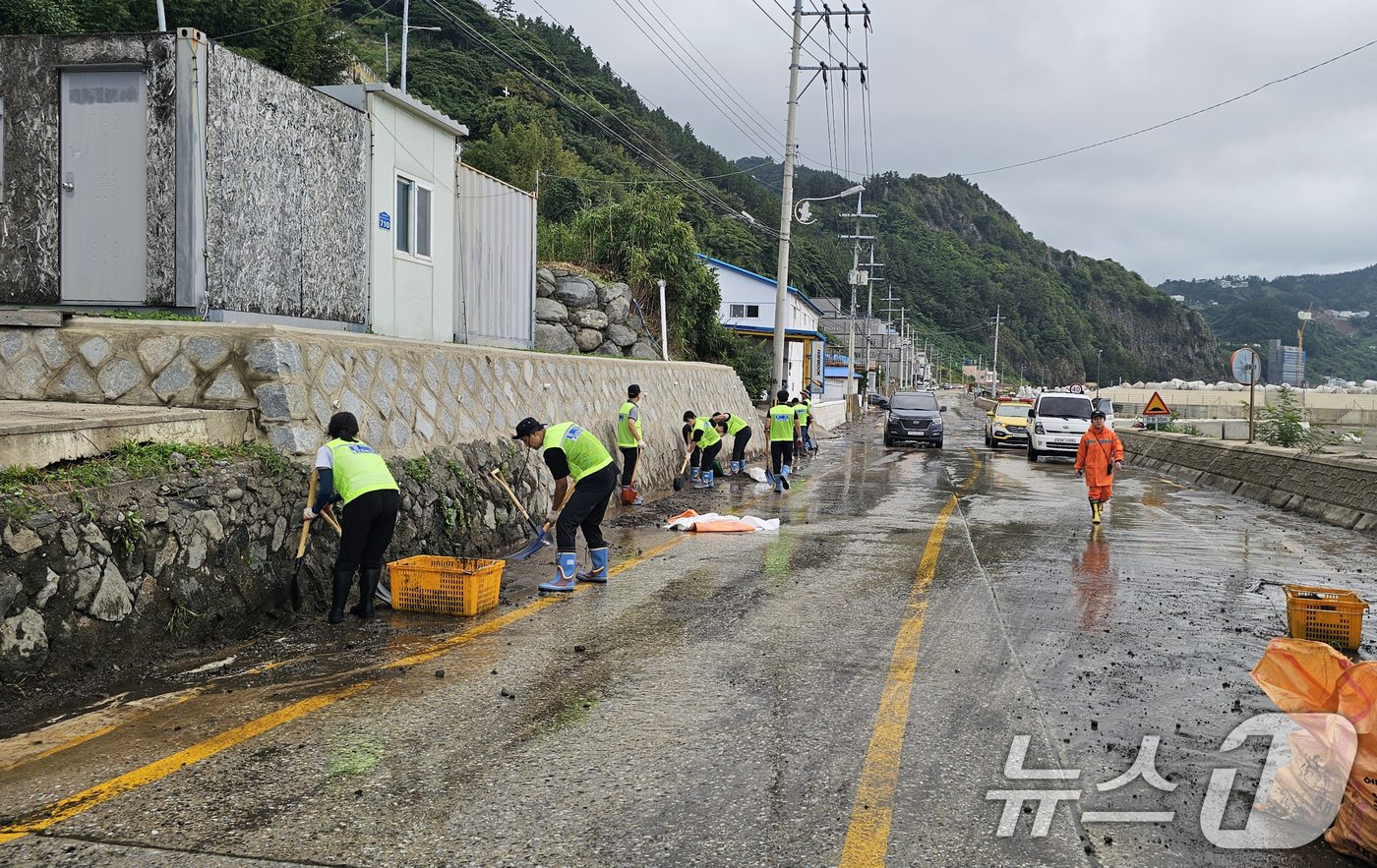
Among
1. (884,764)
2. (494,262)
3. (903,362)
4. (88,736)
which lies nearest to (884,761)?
(884,764)

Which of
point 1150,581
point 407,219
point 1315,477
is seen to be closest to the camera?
point 1150,581

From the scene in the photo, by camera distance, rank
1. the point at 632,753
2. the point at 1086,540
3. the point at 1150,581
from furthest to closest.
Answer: the point at 1086,540 < the point at 1150,581 < the point at 632,753

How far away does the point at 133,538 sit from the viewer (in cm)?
602

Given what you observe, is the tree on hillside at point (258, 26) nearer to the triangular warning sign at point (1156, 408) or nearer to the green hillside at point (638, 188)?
the green hillside at point (638, 188)

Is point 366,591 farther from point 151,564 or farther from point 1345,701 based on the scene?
point 1345,701

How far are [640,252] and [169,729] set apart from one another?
25662 millimetres

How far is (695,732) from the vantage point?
15.6 ft

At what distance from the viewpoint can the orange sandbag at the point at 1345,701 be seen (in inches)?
134

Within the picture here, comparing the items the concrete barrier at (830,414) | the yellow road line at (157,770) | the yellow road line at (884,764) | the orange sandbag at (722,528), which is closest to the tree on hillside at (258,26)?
the concrete barrier at (830,414)

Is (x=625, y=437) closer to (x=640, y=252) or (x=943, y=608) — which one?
(x=943, y=608)

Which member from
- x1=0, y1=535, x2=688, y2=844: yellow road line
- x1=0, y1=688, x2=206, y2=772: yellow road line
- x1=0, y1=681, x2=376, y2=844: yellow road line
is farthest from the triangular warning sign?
x1=0, y1=688, x2=206, y2=772: yellow road line

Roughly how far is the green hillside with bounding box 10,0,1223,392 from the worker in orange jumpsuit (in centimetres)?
1419

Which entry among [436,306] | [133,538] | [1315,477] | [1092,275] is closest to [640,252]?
[436,306]

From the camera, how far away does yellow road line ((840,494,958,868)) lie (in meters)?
3.54
